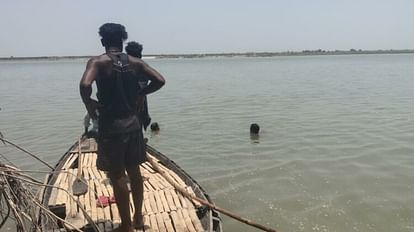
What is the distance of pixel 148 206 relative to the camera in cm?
627

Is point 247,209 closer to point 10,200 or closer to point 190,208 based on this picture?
point 190,208

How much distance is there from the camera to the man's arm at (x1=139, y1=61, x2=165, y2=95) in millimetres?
4902

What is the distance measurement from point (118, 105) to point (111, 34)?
0.81 m

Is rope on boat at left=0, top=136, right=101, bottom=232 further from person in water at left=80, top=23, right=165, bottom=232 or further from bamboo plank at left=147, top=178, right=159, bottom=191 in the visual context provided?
bamboo plank at left=147, top=178, right=159, bottom=191

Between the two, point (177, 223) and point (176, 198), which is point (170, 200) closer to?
point (176, 198)

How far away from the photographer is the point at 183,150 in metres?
13.6

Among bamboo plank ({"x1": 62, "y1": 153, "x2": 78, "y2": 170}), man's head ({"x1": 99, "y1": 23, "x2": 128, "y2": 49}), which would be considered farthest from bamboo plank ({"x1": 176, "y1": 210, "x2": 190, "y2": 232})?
bamboo plank ({"x1": 62, "y1": 153, "x2": 78, "y2": 170})

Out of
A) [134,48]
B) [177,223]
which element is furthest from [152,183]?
[134,48]

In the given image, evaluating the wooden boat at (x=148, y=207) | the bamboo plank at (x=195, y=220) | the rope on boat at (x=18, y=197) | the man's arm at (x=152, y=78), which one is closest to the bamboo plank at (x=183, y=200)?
the wooden boat at (x=148, y=207)

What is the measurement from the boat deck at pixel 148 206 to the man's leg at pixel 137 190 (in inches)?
5.4

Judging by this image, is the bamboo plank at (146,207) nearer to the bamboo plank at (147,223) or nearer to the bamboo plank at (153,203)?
the bamboo plank at (153,203)

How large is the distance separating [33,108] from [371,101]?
63.8 feet

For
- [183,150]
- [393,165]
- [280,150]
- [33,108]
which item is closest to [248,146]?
[280,150]

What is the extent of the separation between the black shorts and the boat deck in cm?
36
